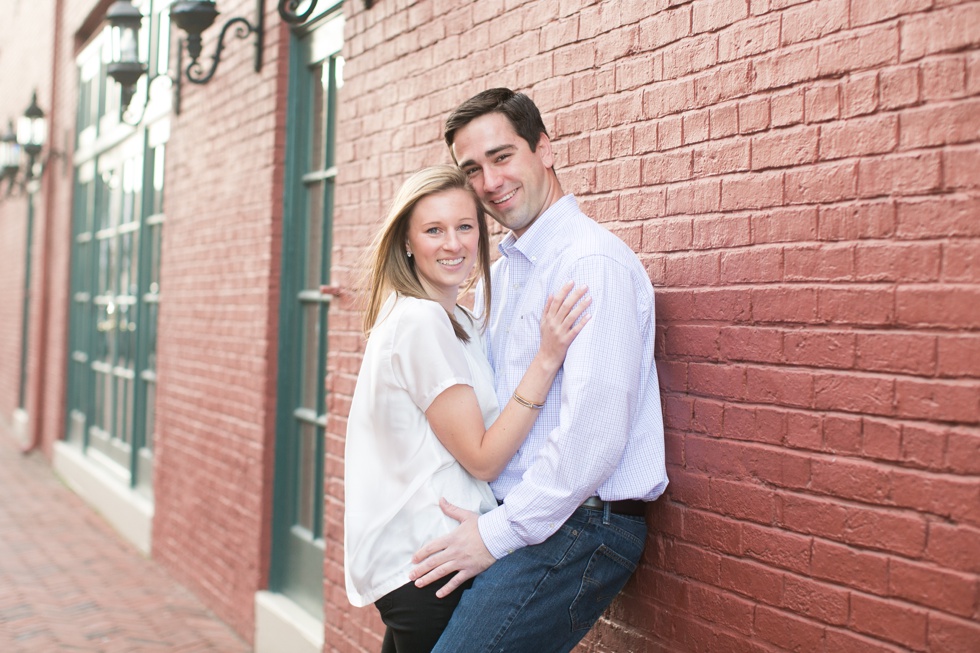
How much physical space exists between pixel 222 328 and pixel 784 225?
13.4 ft

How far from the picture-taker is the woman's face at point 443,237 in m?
2.50

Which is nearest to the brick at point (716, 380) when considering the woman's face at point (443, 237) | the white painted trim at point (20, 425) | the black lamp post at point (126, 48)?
the woman's face at point (443, 237)

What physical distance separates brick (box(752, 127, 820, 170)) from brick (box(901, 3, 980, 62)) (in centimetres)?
27

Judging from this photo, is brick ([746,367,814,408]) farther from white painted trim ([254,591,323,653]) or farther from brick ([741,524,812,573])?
white painted trim ([254,591,323,653])

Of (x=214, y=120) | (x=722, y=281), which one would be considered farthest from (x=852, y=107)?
(x=214, y=120)

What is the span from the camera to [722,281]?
7.87 ft

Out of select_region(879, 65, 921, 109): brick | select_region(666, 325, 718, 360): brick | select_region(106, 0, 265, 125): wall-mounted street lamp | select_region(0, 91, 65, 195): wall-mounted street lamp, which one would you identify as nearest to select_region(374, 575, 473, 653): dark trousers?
select_region(666, 325, 718, 360): brick

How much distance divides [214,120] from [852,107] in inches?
178

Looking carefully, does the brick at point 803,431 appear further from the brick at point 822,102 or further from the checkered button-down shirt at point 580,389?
the brick at point 822,102

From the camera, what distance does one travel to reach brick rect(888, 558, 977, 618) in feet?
6.11

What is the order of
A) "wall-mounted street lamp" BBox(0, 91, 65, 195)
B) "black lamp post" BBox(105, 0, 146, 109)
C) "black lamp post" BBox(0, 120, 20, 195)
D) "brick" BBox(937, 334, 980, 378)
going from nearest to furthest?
"brick" BBox(937, 334, 980, 378), "black lamp post" BBox(105, 0, 146, 109), "wall-mounted street lamp" BBox(0, 91, 65, 195), "black lamp post" BBox(0, 120, 20, 195)

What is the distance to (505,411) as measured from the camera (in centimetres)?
236

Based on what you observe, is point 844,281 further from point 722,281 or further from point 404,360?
point 404,360

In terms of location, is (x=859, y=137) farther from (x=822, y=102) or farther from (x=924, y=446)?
(x=924, y=446)
